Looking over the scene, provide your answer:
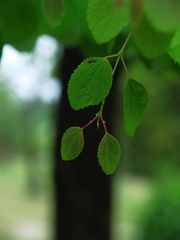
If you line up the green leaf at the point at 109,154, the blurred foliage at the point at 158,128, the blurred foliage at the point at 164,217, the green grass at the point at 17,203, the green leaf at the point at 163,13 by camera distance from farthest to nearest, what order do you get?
1. the green grass at the point at 17,203
2. the blurred foliage at the point at 158,128
3. the blurred foliage at the point at 164,217
4. the green leaf at the point at 109,154
5. the green leaf at the point at 163,13

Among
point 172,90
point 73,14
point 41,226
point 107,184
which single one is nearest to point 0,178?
point 41,226

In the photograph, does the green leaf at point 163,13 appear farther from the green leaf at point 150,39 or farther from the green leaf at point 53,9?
the green leaf at point 53,9

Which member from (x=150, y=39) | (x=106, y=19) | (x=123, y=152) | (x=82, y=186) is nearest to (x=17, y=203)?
(x=123, y=152)

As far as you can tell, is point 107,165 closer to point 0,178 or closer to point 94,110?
point 94,110

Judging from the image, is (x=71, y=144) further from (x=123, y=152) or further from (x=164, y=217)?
(x=123, y=152)

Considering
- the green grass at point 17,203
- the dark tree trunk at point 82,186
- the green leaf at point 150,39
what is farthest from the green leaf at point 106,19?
the green grass at point 17,203
